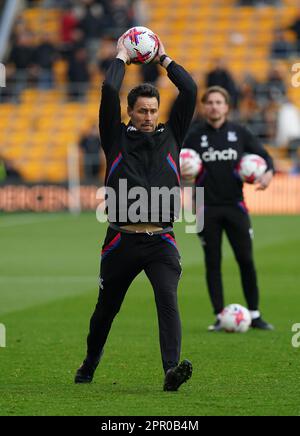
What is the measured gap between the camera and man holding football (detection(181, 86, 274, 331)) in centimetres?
1256

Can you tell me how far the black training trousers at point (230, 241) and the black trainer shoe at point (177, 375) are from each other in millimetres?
4085

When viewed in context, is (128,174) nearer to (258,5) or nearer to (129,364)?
(129,364)

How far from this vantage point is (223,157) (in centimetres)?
1266

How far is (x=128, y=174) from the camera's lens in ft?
28.4

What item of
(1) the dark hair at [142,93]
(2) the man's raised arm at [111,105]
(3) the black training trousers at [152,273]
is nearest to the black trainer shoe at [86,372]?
(3) the black training trousers at [152,273]

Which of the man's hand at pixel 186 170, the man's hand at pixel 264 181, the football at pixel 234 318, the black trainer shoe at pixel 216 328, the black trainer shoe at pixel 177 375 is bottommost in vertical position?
the black trainer shoe at pixel 216 328

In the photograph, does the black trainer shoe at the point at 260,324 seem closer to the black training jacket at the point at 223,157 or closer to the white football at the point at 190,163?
the black training jacket at the point at 223,157

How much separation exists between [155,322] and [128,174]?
4.78 m

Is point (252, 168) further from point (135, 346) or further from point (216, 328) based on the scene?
point (135, 346)

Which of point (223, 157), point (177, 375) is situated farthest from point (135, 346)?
point (177, 375)

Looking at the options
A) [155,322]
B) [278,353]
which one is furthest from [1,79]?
[278,353]

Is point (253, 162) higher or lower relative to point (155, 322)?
higher

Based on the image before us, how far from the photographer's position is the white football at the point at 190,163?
12.4 m

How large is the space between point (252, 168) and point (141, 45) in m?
3.75
